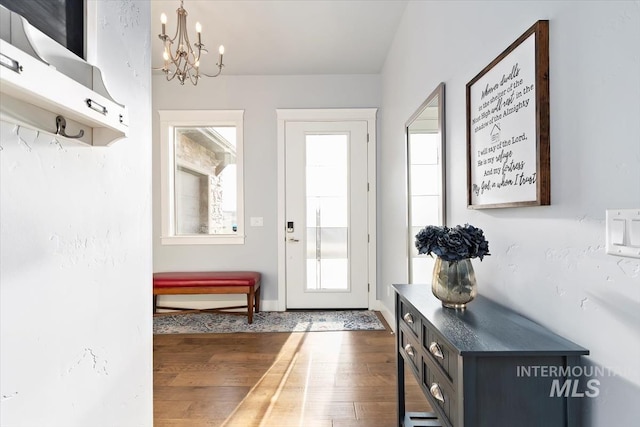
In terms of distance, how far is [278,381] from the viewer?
2.26 metres

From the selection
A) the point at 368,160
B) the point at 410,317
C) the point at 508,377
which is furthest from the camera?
the point at 368,160

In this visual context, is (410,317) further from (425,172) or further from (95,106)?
(95,106)

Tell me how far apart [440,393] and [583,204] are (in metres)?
0.72

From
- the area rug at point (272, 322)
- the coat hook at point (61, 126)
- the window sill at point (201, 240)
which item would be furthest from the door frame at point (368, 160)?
the coat hook at point (61, 126)

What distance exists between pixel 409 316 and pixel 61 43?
4.95 feet

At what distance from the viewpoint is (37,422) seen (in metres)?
0.76

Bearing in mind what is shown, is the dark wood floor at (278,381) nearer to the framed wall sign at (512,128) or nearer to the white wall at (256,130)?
the white wall at (256,130)

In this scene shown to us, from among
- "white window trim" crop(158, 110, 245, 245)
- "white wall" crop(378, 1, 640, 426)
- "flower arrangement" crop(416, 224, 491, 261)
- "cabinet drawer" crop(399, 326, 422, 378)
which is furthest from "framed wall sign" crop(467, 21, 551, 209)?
"white window trim" crop(158, 110, 245, 245)

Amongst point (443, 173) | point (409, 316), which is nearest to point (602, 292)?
point (409, 316)

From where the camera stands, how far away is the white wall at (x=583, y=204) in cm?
77

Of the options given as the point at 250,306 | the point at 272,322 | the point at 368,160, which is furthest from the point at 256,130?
the point at 272,322

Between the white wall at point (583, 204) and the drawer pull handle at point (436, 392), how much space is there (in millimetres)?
389

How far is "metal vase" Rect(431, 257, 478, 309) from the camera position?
4.04 ft

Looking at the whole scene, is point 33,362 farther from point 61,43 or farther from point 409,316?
point 409,316
